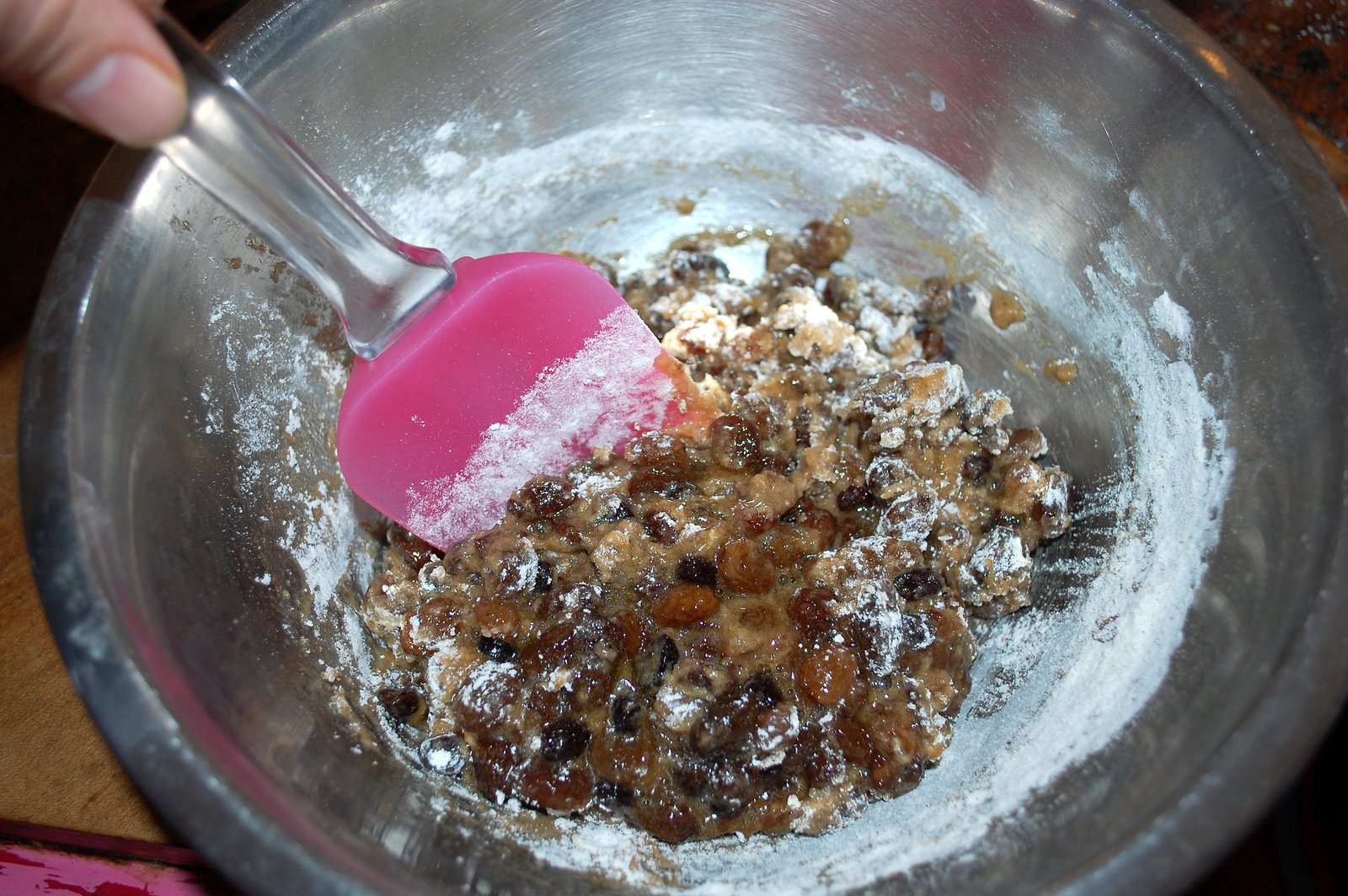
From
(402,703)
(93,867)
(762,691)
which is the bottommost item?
(93,867)

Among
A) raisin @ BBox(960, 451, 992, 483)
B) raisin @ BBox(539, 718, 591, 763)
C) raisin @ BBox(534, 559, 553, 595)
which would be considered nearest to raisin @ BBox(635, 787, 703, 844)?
raisin @ BBox(539, 718, 591, 763)

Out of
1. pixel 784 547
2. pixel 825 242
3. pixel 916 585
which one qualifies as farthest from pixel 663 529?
pixel 825 242

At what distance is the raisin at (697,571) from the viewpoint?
1469 millimetres

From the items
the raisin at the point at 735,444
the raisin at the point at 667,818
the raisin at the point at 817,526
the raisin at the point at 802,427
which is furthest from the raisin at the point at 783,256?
the raisin at the point at 667,818

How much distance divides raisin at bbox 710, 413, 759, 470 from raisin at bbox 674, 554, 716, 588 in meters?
0.20

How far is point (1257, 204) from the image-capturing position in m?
1.25

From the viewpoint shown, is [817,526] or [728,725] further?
[817,526]

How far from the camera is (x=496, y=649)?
1.45m

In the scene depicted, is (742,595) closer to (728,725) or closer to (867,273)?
(728,725)

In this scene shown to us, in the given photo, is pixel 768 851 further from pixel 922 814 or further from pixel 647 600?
pixel 647 600

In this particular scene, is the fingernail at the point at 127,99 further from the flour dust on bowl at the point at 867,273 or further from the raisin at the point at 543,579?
the raisin at the point at 543,579

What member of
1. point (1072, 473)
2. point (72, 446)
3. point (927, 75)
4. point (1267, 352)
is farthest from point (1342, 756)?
point (72, 446)

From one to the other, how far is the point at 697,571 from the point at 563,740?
13.0 inches

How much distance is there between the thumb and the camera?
0.85 m
